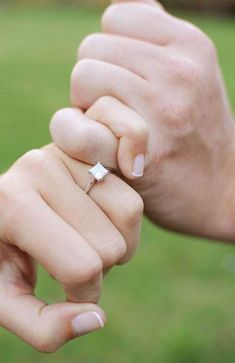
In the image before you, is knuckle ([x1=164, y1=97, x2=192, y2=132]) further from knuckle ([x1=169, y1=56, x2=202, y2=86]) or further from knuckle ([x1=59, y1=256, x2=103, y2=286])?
knuckle ([x1=59, y1=256, x2=103, y2=286])

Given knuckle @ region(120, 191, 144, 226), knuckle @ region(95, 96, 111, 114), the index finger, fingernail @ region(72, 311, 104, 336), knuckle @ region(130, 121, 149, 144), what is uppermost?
the index finger

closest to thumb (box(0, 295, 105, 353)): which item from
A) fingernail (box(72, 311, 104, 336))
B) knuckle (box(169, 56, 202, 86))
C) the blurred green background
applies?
fingernail (box(72, 311, 104, 336))

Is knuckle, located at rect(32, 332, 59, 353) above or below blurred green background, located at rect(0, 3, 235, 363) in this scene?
above

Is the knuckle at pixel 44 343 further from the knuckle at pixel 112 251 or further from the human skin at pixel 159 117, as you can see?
the human skin at pixel 159 117

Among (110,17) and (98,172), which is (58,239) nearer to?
(98,172)

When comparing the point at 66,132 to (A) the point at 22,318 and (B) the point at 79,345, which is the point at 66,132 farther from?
(B) the point at 79,345

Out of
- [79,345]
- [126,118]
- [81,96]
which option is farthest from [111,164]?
[79,345]

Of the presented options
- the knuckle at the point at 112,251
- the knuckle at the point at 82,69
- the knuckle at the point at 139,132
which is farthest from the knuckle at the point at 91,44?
the knuckle at the point at 112,251

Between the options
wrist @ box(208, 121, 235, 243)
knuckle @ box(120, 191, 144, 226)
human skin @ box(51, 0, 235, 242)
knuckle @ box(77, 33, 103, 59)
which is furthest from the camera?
wrist @ box(208, 121, 235, 243)
